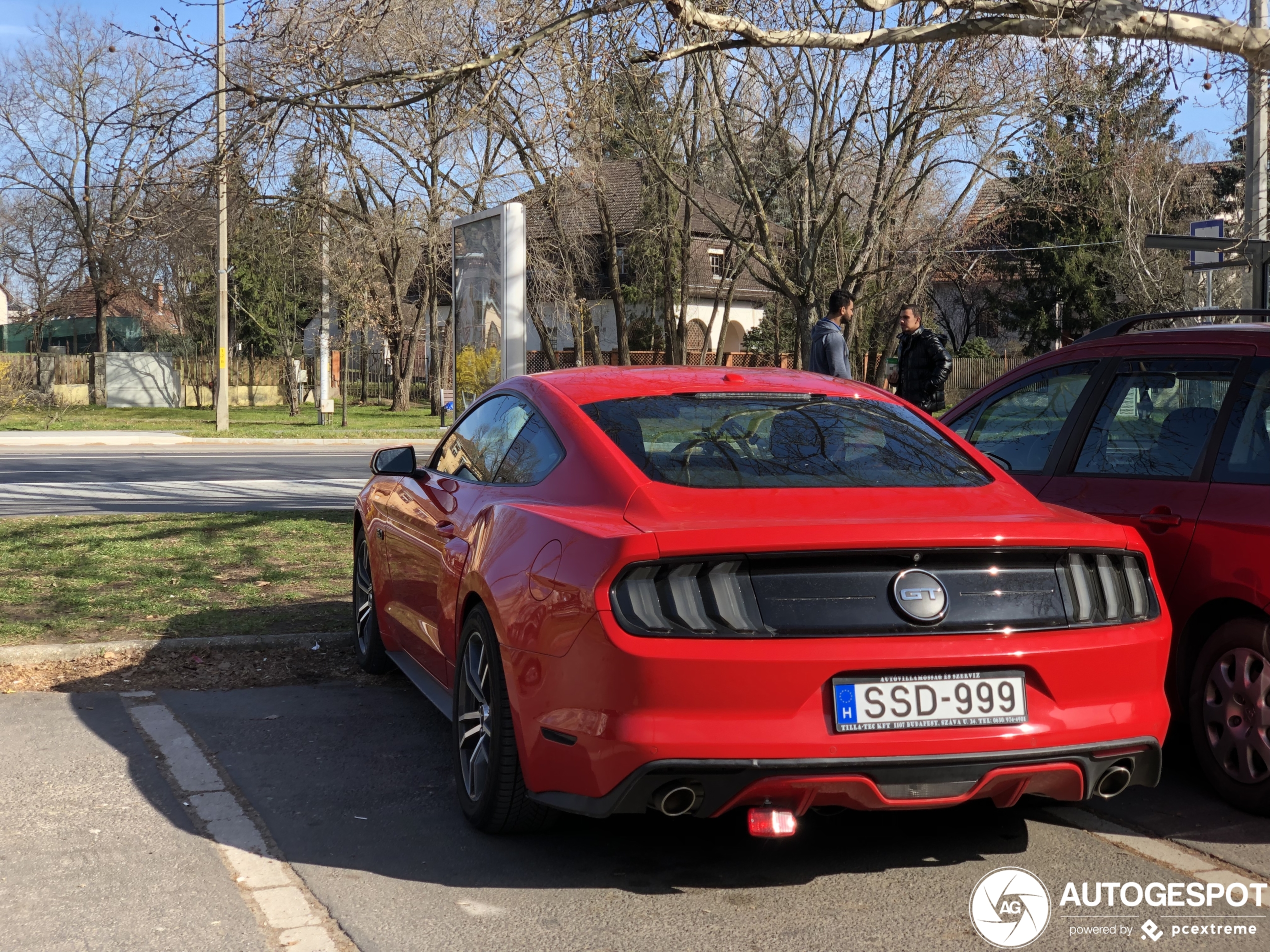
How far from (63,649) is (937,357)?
7.61 meters

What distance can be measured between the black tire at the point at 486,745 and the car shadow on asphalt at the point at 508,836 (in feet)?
0.34

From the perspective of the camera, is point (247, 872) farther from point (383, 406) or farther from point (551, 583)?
point (383, 406)

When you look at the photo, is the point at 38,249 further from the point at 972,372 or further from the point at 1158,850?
the point at 1158,850

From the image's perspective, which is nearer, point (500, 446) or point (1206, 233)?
point (500, 446)

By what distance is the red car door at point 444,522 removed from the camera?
16.5 feet

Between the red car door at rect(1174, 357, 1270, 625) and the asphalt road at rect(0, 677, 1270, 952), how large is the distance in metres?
0.81

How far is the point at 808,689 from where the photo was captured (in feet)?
12.0

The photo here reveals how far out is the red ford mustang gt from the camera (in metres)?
3.65

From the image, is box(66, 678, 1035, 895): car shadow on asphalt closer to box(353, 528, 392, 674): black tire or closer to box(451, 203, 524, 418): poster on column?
box(353, 528, 392, 674): black tire

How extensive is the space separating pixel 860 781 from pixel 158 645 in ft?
15.5

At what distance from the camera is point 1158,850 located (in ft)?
14.4

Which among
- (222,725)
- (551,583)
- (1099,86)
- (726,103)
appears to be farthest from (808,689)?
(726,103)

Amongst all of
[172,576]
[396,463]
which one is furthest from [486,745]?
→ [172,576]

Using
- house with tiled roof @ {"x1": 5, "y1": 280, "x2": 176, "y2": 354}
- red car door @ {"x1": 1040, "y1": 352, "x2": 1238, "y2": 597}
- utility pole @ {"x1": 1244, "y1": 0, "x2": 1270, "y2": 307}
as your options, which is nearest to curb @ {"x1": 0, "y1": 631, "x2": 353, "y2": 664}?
red car door @ {"x1": 1040, "y1": 352, "x2": 1238, "y2": 597}
